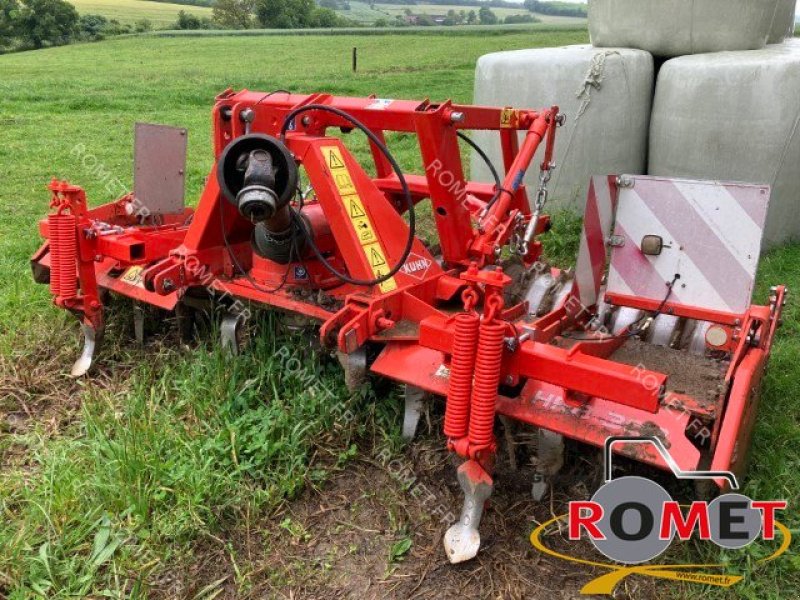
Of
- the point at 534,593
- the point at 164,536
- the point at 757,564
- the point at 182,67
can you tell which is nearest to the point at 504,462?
the point at 534,593

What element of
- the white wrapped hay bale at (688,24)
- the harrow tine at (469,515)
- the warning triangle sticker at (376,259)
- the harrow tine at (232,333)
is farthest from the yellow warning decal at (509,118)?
the white wrapped hay bale at (688,24)

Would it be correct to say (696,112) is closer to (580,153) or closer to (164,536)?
(580,153)

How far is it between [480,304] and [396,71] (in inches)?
735

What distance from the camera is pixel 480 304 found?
12.3ft

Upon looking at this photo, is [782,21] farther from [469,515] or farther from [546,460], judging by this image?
[469,515]

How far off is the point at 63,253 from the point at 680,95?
4.69m

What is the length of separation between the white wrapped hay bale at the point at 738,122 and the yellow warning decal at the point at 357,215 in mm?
3465

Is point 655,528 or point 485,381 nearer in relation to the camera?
point 485,381

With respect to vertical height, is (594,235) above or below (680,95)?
below

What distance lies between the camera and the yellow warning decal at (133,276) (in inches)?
162

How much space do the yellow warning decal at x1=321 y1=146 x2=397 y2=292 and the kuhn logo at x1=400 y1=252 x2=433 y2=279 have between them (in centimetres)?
13

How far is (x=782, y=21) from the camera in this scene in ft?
21.7

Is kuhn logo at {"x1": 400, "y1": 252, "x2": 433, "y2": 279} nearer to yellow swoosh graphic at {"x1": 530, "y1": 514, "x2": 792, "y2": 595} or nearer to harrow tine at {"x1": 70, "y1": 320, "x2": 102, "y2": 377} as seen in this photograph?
yellow swoosh graphic at {"x1": 530, "y1": 514, "x2": 792, "y2": 595}

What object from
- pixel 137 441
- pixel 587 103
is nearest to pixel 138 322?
pixel 137 441
